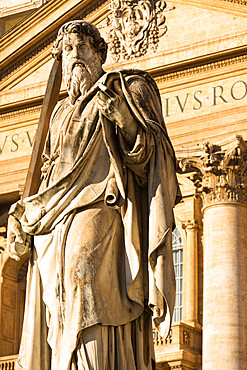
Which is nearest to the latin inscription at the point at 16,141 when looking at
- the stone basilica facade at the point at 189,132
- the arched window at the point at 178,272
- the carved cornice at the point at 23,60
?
the stone basilica facade at the point at 189,132

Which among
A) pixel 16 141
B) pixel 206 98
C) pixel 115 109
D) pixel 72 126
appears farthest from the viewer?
pixel 16 141

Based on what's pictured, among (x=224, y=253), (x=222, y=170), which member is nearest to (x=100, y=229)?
(x=224, y=253)

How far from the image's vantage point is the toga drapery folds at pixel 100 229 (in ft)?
20.6

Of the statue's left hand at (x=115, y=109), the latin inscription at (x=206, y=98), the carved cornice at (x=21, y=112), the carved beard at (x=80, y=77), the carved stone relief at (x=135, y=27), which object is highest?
the carved stone relief at (x=135, y=27)

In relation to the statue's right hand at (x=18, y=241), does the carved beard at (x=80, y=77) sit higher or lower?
higher

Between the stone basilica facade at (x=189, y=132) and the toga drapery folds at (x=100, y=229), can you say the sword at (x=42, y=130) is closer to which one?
the toga drapery folds at (x=100, y=229)

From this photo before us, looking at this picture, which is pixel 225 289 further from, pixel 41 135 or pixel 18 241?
pixel 18 241

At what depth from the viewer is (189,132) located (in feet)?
89.6

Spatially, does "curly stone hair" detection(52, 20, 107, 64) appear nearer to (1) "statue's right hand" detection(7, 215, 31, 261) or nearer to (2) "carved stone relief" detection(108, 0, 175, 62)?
(1) "statue's right hand" detection(7, 215, 31, 261)

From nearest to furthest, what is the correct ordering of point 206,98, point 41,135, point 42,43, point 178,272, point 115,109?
point 115,109 → point 41,135 → point 206,98 → point 178,272 → point 42,43

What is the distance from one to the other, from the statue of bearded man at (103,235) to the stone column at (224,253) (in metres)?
17.0

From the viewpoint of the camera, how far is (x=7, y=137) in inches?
1194

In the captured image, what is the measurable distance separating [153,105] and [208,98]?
20584mm

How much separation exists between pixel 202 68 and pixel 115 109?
21.2m
